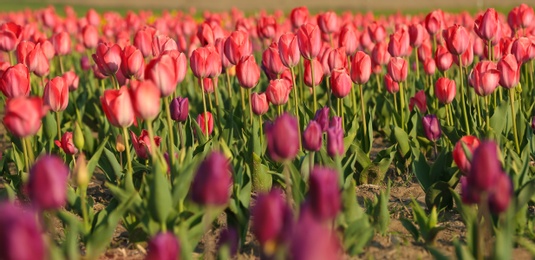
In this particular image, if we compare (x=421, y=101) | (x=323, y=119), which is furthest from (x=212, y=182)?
(x=421, y=101)

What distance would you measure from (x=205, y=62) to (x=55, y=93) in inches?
38.3

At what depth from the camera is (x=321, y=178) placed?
215 cm

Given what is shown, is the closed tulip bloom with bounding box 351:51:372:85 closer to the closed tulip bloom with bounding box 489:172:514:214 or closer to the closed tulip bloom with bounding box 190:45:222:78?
the closed tulip bloom with bounding box 190:45:222:78

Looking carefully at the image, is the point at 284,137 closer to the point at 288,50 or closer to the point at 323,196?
the point at 323,196

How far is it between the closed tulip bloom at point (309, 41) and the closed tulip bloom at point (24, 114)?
2.37 m

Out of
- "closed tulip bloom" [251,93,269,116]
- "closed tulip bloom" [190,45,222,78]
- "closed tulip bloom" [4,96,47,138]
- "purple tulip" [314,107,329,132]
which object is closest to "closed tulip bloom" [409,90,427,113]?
"closed tulip bloom" [251,93,269,116]

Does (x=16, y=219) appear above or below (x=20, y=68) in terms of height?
above

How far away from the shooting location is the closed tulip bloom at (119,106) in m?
3.26

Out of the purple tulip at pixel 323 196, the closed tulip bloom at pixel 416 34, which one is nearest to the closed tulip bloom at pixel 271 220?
the purple tulip at pixel 323 196

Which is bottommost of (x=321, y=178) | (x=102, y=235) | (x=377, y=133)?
(x=377, y=133)

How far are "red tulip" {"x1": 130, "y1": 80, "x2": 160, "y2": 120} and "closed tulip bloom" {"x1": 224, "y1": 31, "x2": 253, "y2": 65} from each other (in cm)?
214

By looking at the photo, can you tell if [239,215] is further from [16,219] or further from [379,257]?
[16,219]

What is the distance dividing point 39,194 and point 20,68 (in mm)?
2505

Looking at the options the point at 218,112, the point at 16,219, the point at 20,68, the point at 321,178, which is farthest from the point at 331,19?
the point at 16,219
